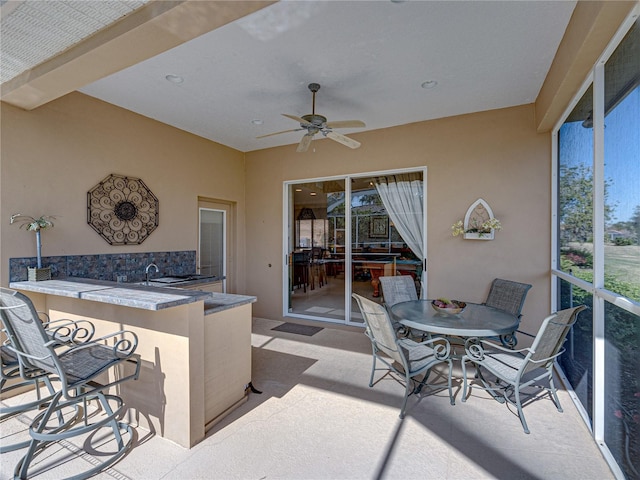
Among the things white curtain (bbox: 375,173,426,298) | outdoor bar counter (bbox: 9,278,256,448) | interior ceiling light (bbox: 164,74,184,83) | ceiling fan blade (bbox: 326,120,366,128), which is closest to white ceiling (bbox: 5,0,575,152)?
interior ceiling light (bbox: 164,74,184,83)

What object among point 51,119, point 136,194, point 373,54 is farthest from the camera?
point 136,194

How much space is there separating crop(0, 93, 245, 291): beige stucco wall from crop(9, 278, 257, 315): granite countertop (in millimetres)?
627

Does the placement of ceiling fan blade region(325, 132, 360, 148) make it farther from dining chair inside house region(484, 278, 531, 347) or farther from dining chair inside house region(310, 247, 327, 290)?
dining chair inside house region(484, 278, 531, 347)

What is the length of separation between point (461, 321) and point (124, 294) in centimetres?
278

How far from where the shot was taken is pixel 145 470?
1.89 m

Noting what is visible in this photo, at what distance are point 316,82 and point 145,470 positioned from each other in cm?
354

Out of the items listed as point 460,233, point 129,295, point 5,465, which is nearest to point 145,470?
point 5,465

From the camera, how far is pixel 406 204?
4.57 metres

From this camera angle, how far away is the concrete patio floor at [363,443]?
6.20 feet

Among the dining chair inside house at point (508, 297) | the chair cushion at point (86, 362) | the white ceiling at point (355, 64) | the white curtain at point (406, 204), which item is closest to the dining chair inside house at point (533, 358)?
the dining chair inside house at point (508, 297)

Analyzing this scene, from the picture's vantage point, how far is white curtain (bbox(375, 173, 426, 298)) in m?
4.45

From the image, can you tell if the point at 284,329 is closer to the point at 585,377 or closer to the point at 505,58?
the point at 585,377

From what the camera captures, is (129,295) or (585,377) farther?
(585,377)

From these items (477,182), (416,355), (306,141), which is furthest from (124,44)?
(477,182)
